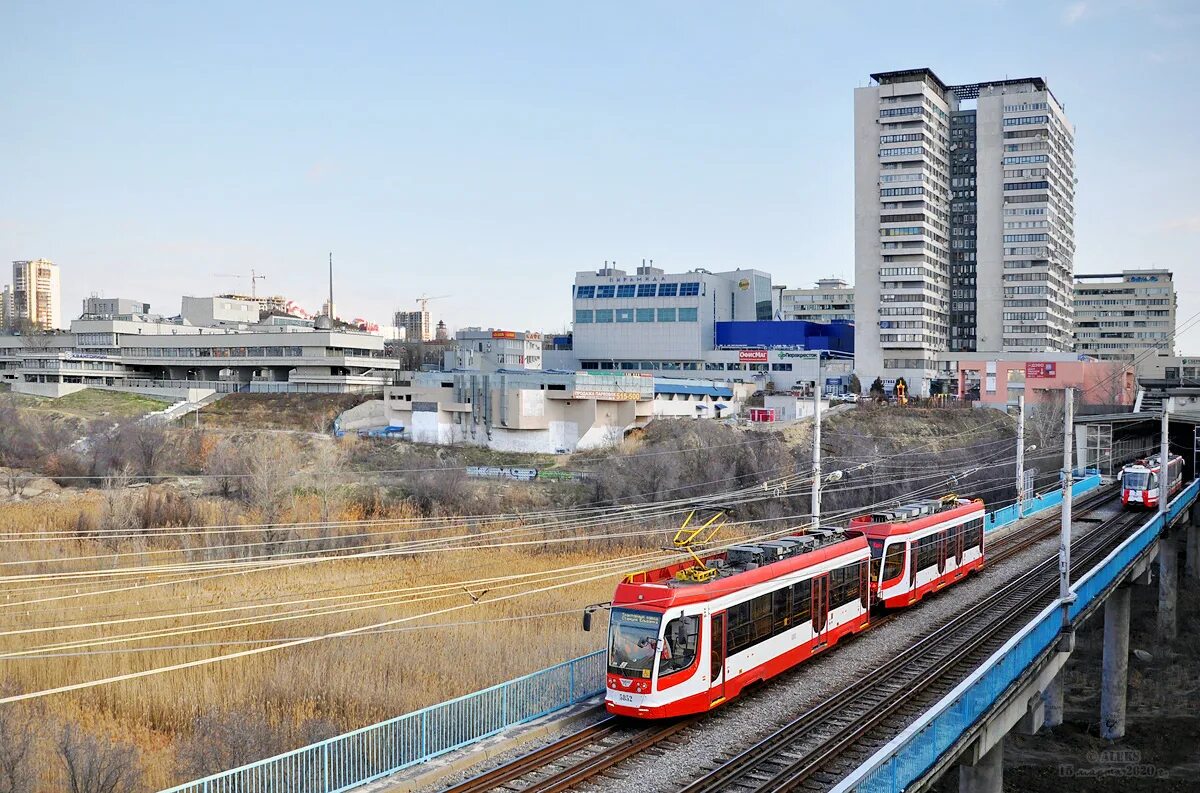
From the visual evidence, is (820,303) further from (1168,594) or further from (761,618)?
(761,618)

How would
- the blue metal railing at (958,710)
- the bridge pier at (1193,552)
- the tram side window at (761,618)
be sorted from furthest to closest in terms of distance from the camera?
the bridge pier at (1193,552)
the tram side window at (761,618)
the blue metal railing at (958,710)

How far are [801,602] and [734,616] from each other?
10.4 feet

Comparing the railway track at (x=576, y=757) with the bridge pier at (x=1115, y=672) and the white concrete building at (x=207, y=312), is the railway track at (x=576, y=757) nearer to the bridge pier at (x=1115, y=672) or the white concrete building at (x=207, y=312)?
the bridge pier at (x=1115, y=672)

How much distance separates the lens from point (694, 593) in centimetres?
1755

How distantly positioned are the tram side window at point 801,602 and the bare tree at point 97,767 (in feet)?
42.3

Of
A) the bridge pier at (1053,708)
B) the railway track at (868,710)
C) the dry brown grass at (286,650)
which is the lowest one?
the bridge pier at (1053,708)

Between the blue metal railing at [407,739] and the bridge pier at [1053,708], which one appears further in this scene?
the bridge pier at [1053,708]

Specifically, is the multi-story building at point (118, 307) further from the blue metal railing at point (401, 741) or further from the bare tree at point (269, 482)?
the blue metal railing at point (401, 741)

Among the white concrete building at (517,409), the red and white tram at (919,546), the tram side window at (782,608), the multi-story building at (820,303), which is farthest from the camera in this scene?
the multi-story building at (820,303)

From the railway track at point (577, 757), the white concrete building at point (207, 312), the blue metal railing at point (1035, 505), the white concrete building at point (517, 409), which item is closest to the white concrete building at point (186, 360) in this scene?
the white concrete building at point (207, 312)

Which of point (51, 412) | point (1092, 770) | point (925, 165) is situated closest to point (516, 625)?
point (1092, 770)

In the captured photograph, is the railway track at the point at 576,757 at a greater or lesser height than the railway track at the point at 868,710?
greater

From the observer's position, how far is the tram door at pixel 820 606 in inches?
854

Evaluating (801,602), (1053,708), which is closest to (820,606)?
(801,602)
